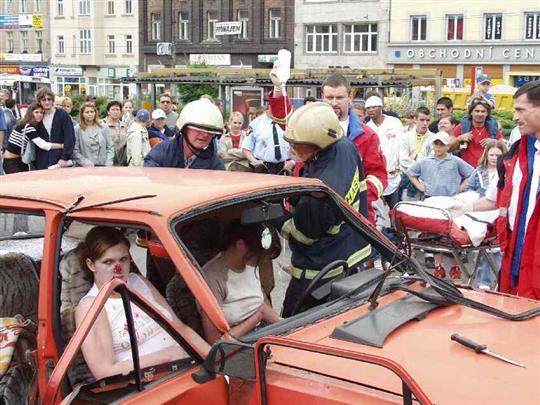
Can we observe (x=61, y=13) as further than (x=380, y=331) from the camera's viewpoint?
Yes

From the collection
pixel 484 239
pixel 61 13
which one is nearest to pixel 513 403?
pixel 484 239

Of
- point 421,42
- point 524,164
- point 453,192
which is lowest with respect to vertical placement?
point 453,192

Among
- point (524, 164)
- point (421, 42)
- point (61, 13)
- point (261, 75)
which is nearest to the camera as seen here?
point (524, 164)

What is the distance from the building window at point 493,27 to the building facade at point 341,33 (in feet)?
18.8

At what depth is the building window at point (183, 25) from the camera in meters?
53.8

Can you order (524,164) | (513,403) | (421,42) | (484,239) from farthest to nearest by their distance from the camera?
(421,42) < (484,239) < (524,164) < (513,403)

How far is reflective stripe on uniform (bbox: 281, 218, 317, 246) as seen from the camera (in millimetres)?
4164

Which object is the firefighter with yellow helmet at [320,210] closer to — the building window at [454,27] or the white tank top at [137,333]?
the white tank top at [137,333]

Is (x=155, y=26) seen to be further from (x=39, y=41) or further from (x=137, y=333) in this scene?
(x=137, y=333)

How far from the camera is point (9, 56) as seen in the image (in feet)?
204

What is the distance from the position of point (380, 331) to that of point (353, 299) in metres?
0.52

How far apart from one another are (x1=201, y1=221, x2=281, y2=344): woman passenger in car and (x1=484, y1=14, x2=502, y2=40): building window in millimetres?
39914

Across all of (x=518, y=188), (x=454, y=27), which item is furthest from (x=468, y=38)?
(x=518, y=188)

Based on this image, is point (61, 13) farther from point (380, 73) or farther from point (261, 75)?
point (380, 73)
